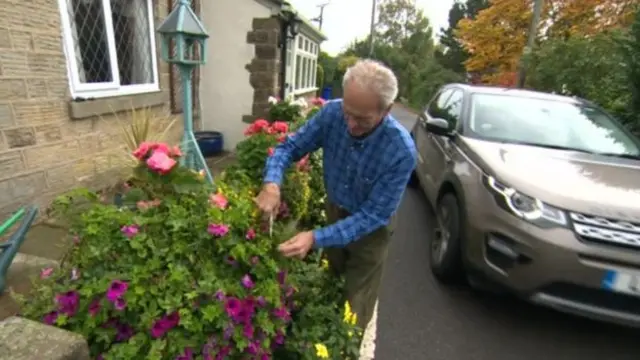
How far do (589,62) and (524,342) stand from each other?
29.0 feet

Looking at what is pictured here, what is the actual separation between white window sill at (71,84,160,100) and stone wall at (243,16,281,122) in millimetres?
1842

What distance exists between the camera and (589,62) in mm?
9039

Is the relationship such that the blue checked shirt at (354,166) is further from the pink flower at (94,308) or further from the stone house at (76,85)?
the stone house at (76,85)

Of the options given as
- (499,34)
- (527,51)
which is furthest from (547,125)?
(499,34)

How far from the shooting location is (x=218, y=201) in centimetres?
159

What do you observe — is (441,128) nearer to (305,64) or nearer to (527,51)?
(305,64)

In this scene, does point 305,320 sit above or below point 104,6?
below

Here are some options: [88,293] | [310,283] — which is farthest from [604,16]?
[88,293]

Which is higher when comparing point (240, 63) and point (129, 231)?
point (240, 63)

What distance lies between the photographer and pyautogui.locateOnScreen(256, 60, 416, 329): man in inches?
65.6

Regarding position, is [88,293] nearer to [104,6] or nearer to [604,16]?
[104,6]

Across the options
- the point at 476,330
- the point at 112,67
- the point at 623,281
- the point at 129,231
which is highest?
the point at 112,67

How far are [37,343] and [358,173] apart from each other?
1.40 meters

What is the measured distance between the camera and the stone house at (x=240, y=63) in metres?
6.36
